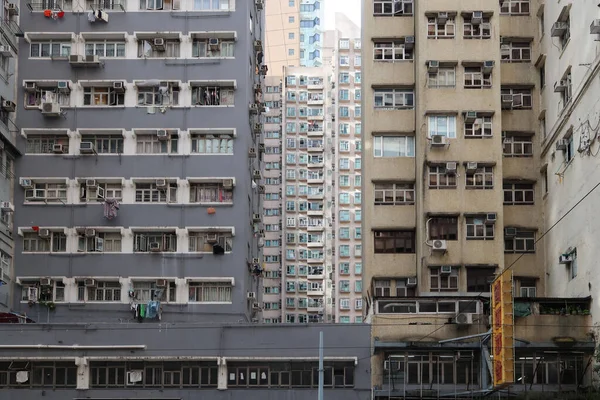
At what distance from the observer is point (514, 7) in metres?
47.9

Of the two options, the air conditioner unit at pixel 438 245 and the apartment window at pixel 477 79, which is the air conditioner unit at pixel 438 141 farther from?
the air conditioner unit at pixel 438 245

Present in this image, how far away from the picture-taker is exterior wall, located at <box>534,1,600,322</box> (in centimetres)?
3838

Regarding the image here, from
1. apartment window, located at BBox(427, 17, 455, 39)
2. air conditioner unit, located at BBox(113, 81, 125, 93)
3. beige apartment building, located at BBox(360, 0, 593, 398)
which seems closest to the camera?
beige apartment building, located at BBox(360, 0, 593, 398)

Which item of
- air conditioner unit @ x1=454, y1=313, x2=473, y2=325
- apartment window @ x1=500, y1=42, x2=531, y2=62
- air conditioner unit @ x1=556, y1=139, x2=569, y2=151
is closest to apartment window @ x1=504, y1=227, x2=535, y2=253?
air conditioner unit @ x1=556, y1=139, x2=569, y2=151

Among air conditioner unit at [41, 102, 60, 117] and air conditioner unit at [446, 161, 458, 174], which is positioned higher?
air conditioner unit at [41, 102, 60, 117]

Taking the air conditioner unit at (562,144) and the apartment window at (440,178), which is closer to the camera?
the air conditioner unit at (562,144)

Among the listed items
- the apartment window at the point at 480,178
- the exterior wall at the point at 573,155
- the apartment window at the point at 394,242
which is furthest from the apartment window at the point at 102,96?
the exterior wall at the point at 573,155

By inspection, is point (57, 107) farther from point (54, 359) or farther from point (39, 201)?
point (54, 359)

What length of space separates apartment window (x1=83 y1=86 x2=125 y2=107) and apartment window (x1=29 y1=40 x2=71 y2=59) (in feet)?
6.18

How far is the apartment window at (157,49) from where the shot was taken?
161ft

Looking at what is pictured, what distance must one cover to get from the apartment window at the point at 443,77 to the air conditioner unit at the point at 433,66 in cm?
22

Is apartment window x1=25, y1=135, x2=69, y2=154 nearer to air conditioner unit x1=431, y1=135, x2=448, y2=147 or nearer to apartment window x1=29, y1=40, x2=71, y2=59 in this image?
apartment window x1=29, y1=40, x2=71, y2=59

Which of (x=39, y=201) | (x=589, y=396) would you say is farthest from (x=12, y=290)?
(x=589, y=396)

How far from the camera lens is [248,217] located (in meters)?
49.2
